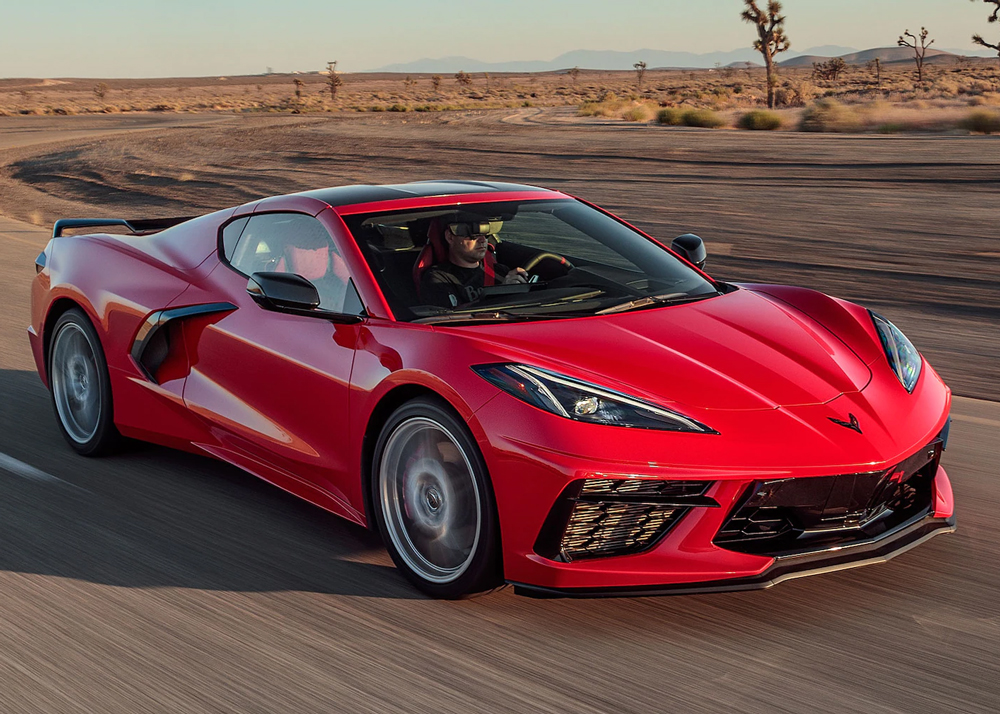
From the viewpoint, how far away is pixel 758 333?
13.7ft

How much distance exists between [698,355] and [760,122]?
26.1 metres

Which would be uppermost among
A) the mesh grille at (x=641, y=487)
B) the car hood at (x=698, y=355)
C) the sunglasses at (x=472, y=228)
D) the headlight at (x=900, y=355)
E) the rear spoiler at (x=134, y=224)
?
the sunglasses at (x=472, y=228)

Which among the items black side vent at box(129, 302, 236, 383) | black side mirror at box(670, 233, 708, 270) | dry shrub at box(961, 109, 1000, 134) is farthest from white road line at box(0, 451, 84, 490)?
dry shrub at box(961, 109, 1000, 134)

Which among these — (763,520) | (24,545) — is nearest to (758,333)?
(763,520)

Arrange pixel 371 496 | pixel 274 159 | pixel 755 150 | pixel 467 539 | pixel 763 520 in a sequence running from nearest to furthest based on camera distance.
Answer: pixel 763 520, pixel 467 539, pixel 371 496, pixel 755 150, pixel 274 159

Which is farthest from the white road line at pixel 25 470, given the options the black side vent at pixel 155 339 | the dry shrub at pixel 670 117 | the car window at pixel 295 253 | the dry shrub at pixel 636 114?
the dry shrub at pixel 636 114

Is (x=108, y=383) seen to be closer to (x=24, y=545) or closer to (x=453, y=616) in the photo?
(x=24, y=545)

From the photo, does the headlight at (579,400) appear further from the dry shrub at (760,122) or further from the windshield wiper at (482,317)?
the dry shrub at (760,122)

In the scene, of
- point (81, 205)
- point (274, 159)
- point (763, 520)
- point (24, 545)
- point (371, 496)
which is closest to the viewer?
point (763, 520)

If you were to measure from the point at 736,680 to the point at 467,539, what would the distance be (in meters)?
0.99

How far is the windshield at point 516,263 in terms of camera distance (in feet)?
14.0

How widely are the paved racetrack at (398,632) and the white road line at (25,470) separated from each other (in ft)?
1.43

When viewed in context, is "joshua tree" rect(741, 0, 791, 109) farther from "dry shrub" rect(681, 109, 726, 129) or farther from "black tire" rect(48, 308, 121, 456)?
"black tire" rect(48, 308, 121, 456)

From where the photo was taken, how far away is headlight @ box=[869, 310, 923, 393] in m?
4.08
